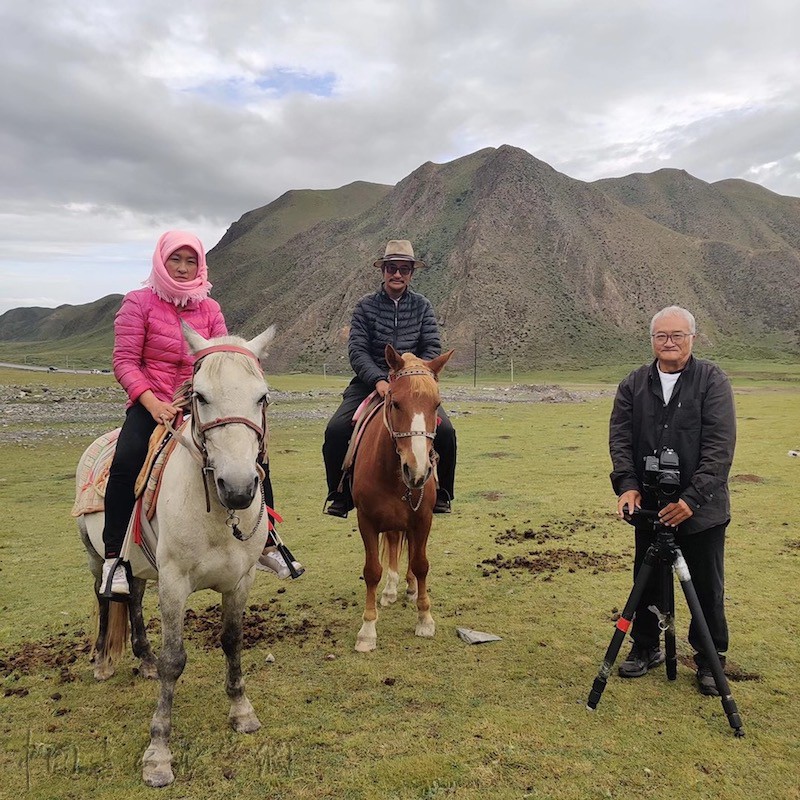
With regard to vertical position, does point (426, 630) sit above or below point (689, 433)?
below

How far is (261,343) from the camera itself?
3.93 m

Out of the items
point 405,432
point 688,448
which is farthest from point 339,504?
point 688,448

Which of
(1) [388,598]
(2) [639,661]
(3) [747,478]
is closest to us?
(2) [639,661]

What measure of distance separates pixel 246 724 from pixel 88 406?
3180 cm

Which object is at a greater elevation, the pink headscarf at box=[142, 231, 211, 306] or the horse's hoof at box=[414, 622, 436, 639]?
the pink headscarf at box=[142, 231, 211, 306]

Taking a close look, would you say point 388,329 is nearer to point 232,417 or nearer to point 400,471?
point 400,471

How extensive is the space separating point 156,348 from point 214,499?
1.59 meters

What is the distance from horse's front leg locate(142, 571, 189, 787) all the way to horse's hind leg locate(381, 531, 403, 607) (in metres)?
3.31

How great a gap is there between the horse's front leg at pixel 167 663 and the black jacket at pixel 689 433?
12.5 ft

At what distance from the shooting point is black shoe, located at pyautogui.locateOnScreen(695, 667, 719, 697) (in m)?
4.65

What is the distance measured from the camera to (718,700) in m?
4.57

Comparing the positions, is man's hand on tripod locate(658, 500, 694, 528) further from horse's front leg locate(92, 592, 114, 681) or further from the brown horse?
horse's front leg locate(92, 592, 114, 681)

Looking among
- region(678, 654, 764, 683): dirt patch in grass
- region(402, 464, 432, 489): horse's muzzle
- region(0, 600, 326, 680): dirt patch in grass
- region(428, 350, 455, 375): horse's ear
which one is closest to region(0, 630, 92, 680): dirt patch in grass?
region(0, 600, 326, 680): dirt patch in grass

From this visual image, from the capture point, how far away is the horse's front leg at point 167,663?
386 centimetres
